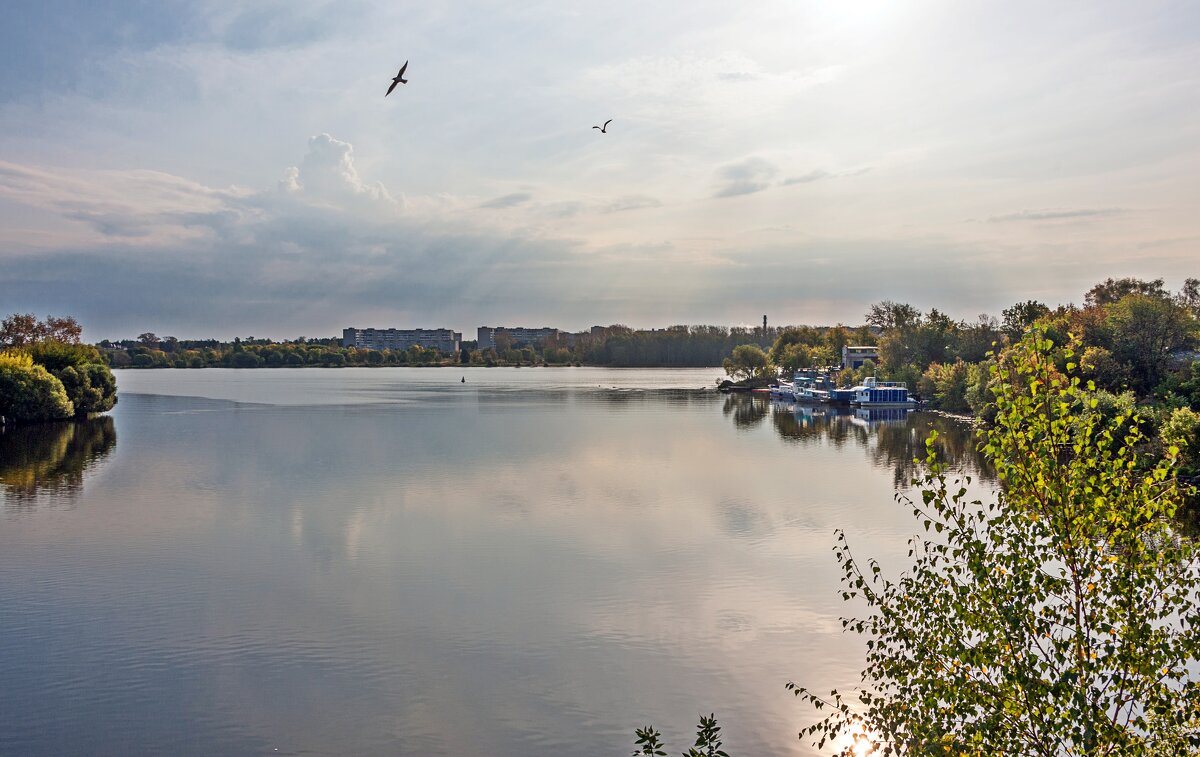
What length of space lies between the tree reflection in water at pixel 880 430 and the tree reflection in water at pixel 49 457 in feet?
111

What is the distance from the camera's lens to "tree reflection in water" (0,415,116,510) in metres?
34.7

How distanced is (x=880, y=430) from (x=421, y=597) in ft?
167

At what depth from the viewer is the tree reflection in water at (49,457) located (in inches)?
1364

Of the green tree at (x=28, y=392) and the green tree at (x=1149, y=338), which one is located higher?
the green tree at (x=1149, y=338)

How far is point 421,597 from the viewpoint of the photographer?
67.9 feet

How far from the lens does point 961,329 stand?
9800 centimetres

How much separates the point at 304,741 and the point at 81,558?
14.5m

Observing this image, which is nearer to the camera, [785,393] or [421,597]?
[421,597]

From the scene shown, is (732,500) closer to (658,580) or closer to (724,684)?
(658,580)

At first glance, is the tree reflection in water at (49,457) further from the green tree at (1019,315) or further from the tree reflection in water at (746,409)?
the green tree at (1019,315)

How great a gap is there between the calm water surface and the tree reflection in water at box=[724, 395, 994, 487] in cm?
127

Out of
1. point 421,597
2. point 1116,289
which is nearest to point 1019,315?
point 1116,289

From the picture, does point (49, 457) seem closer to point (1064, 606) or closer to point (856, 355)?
point (1064, 606)

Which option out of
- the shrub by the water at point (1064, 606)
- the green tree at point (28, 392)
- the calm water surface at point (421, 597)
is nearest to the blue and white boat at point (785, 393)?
the calm water surface at point (421, 597)
